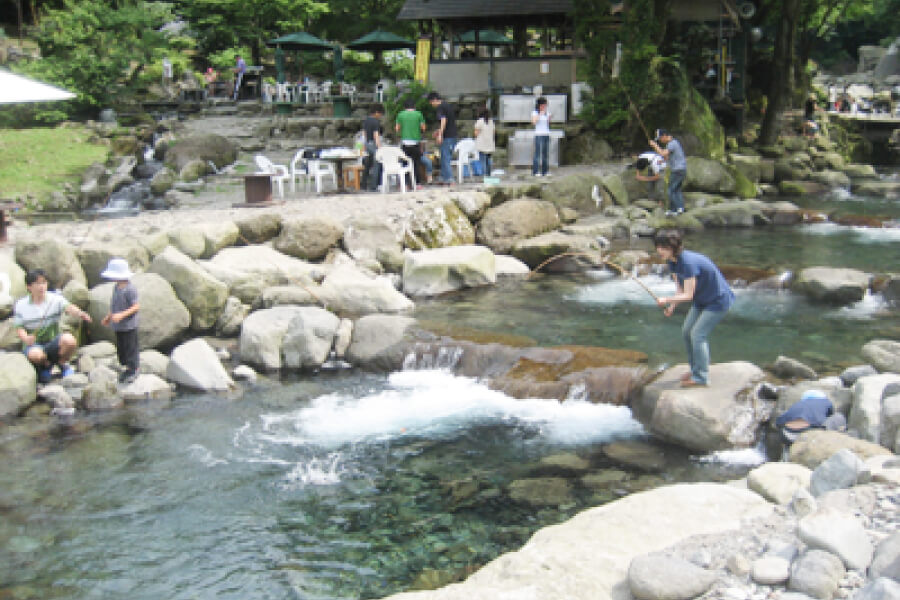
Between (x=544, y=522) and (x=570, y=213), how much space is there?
36.0 feet

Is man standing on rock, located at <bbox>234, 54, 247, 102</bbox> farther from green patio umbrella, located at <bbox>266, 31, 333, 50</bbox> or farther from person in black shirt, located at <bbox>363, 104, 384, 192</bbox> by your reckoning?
person in black shirt, located at <bbox>363, 104, 384, 192</bbox>

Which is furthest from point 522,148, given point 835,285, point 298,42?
point 298,42

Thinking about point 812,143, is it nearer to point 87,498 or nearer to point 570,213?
point 570,213

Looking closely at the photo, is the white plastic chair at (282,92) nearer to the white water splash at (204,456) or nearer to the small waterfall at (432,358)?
the small waterfall at (432,358)

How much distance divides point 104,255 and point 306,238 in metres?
3.12

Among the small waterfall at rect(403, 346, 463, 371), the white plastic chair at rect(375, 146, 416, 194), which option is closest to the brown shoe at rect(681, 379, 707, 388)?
the small waterfall at rect(403, 346, 463, 371)

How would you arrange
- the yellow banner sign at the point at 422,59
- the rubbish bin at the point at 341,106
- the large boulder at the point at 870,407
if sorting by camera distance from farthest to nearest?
the rubbish bin at the point at 341,106 < the yellow banner sign at the point at 422,59 < the large boulder at the point at 870,407

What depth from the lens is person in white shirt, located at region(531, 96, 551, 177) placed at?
705 inches

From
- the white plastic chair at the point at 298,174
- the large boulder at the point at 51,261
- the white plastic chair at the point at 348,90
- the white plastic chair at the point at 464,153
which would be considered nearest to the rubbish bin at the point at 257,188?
the white plastic chair at the point at 298,174

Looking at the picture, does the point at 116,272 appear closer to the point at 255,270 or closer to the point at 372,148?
the point at 255,270

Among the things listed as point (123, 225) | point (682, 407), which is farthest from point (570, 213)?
point (682, 407)

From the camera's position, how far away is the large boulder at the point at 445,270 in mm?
12836

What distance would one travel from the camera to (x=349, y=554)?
6.12 m

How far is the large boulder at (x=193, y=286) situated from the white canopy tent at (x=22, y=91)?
94.1 inches
